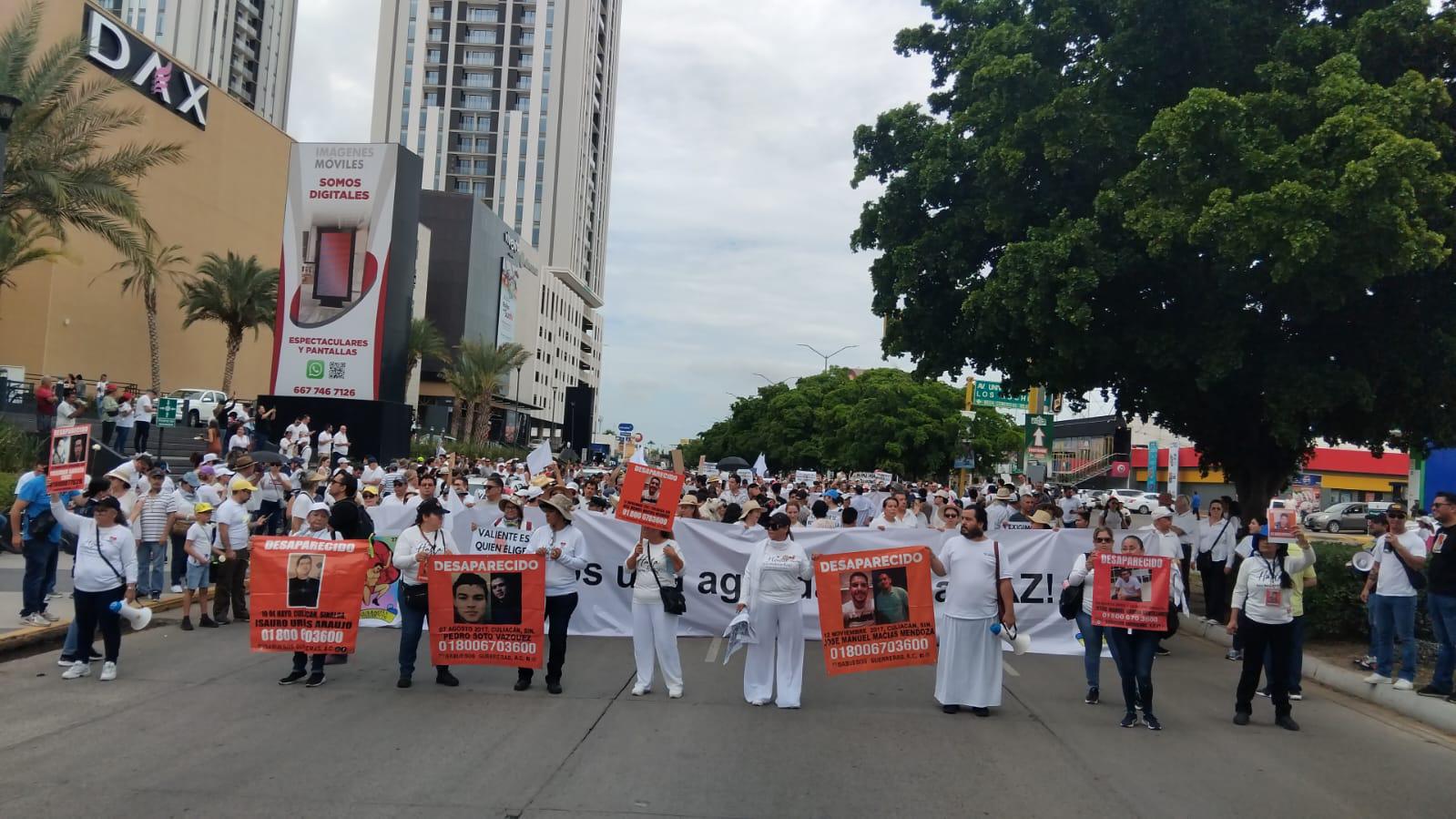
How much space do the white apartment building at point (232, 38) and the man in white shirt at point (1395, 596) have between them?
92.2m

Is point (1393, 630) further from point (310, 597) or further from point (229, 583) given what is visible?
point (229, 583)

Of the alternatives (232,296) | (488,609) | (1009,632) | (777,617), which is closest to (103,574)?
(488,609)

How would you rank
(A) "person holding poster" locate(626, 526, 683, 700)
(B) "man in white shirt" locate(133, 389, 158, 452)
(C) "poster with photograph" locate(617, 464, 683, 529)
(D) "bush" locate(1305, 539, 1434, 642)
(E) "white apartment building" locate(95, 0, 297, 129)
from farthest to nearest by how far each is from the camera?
(E) "white apartment building" locate(95, 0, 297, 129) < (B) "man in white shirt" locate(133, 389, 158, 452) < (D) "bush" locate(1305, 539, 1434, 642) < (C) "poster with photograph" locate(617, 464, 683, 529) < (A) "person holding poster" locate(626, 526, 683, 700)

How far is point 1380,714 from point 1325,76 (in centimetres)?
799

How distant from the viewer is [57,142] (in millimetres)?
22547

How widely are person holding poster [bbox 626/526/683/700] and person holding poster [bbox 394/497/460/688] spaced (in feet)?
5.58

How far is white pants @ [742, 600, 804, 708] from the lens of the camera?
9.21 meters

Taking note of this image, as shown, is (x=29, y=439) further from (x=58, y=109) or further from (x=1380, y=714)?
(x=1380, y=714)

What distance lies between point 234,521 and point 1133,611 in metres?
9.45

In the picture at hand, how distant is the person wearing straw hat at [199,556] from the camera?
1170 centimetres

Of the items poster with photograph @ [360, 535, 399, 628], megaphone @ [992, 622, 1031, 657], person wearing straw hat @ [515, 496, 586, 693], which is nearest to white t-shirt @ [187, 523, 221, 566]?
poster with photograph @ [360, 535, 399, 628]

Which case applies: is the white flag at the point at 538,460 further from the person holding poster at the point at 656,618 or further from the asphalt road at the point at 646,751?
the person holding poster at the point at 656,618

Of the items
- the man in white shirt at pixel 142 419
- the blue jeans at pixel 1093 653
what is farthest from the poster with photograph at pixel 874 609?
the man in white shirt at pixel 142 419

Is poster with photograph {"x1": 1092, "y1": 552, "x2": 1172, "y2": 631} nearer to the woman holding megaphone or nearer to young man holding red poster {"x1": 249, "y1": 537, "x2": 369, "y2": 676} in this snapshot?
young man holding red poster {"x1": 249, "y1": 537, "x2": 369, "y2": 676}
